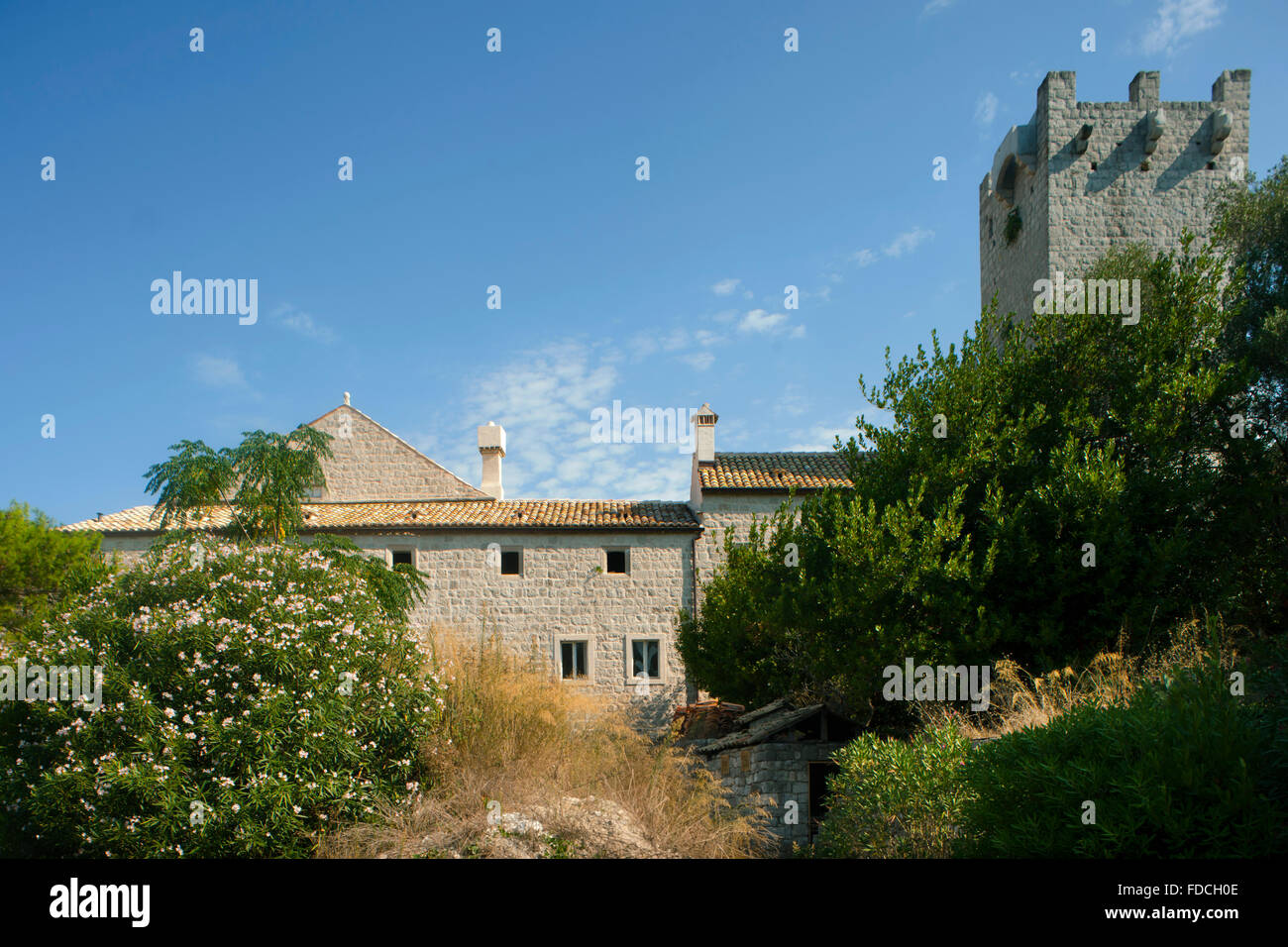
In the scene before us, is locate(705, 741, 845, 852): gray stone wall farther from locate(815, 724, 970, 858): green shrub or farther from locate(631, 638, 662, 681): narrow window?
locate(631, 638, 662, 681): narrow window

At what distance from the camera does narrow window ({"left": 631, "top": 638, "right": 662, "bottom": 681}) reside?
20.5 metres

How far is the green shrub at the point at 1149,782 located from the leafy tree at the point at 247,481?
11.6m

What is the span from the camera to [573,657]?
20.6 meters

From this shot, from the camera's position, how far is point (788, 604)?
41.3 feet

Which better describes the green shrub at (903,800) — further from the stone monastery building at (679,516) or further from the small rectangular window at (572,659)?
the small rectangular window at (572,659)

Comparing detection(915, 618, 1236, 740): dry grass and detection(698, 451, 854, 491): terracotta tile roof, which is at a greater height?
detection(698, 451, 854, 491): terracotta tile roof

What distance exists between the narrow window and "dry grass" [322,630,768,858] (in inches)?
366

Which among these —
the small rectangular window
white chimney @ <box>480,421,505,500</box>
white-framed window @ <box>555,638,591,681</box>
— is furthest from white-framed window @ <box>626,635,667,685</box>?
white chimney @ <box>480,421,505,500</box>

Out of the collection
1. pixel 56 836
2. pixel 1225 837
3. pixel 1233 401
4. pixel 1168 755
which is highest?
pixel 1233 401

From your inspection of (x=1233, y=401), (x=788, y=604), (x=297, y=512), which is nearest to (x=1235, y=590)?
(x=1233, y=401)

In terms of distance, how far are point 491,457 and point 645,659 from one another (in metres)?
8.08

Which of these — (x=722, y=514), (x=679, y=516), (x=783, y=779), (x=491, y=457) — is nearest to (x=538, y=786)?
(x=783, y=779)
